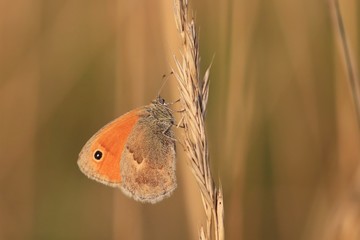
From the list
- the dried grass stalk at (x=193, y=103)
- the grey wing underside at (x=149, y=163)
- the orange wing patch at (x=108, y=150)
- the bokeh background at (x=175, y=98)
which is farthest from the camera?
the bokeh background at (x=175, y=98)

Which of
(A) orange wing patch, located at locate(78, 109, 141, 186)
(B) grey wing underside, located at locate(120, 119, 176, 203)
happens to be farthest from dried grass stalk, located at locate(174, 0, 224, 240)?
(A) orange wing patch, located at locate(78, 109, 141, 186)

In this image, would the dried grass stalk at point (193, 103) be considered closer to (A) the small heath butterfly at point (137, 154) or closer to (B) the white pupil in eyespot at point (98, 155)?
(A) the small heath butterfly at point (137, 154)

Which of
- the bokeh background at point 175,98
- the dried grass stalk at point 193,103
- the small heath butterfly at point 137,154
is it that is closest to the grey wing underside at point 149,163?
the small heath butterfly at point 137,154

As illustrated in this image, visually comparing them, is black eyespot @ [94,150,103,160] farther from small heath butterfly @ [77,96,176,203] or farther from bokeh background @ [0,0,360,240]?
bokeh background @ [0,0,360,240]

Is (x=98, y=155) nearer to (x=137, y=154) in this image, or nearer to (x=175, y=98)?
(x=137, y=154)

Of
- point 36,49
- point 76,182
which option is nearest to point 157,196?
point 36,49

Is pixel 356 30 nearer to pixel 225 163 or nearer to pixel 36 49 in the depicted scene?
pixel 225 163

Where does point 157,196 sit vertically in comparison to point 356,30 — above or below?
below
